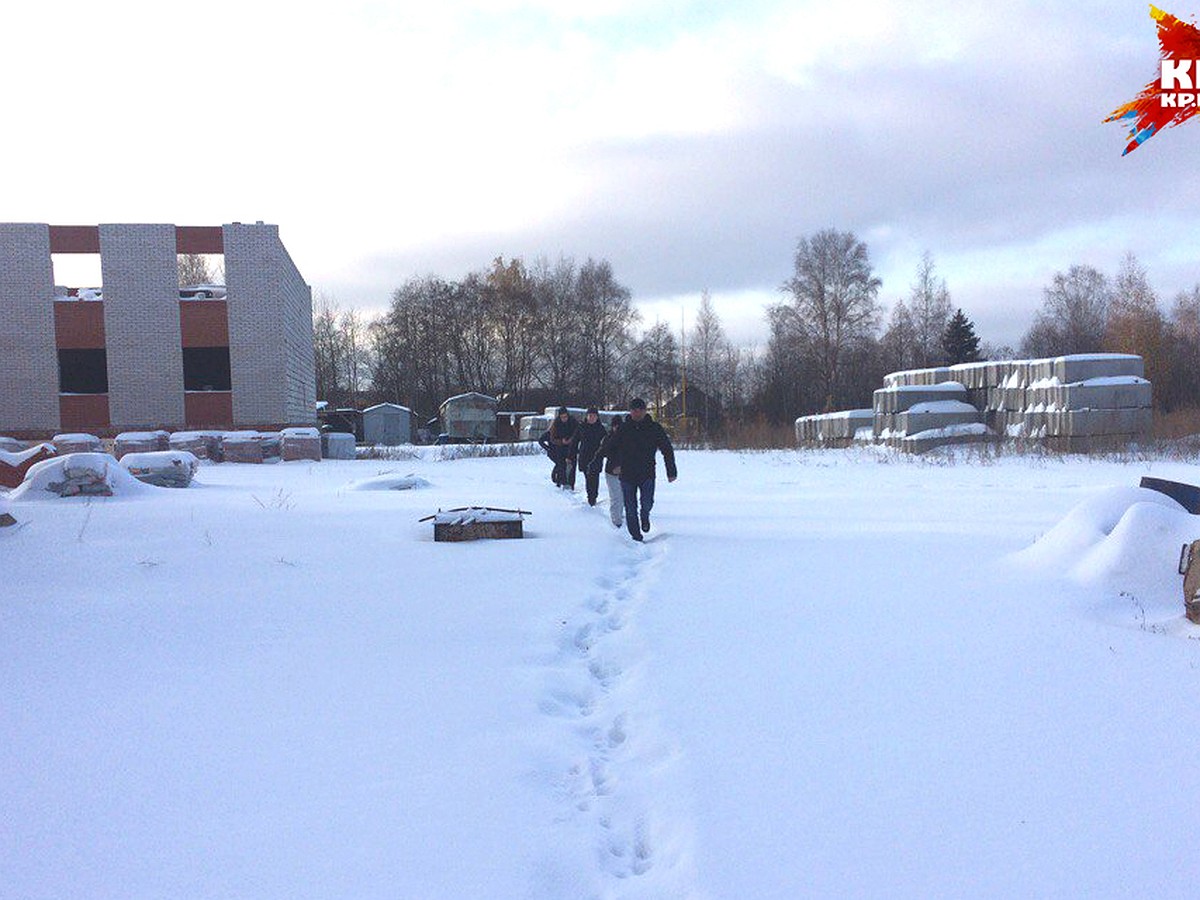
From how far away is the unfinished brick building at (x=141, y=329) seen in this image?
105 ft

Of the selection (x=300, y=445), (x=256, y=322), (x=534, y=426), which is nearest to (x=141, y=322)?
(x=256, y=322)

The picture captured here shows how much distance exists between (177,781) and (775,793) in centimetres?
234

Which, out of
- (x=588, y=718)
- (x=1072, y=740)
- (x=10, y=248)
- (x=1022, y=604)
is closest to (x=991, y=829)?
(x=1072, y=740)

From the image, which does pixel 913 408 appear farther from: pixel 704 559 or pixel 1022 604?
pixel 1022 604

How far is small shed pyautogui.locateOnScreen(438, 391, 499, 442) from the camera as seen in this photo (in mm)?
58594

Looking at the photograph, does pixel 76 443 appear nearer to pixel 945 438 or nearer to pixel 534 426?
pixel 945 438

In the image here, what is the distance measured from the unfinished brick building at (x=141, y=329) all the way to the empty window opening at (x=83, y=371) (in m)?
1.03

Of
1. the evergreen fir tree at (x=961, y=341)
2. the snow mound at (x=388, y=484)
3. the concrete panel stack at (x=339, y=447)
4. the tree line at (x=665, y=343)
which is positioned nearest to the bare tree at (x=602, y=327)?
the tree line at (x=665, y=343)

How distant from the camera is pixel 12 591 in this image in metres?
6.80

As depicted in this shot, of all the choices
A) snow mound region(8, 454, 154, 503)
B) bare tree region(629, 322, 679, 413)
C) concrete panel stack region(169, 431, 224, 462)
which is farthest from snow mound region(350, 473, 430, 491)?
bare tree region(629, 322, 679, 413)

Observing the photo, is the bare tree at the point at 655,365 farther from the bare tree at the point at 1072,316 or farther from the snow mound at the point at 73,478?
the snow mound at the point at 73,478

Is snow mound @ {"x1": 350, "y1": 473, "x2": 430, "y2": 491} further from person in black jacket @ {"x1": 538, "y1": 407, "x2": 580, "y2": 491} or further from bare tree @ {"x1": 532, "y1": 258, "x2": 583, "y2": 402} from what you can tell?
→ bare tree @ {"x1": 532, "y1": 258, "x2": 583, "y2": 402}

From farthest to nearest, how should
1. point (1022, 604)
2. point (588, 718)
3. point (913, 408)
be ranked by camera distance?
point (913, 408) → point (1022, 604) → point (588, 718)

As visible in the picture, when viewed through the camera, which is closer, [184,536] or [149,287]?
[184,536]
